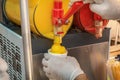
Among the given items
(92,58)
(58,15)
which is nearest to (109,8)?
(58,15)

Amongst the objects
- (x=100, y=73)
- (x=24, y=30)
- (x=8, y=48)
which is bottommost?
(x=100, y=73)

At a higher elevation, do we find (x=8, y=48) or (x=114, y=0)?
(x=114, y=0)

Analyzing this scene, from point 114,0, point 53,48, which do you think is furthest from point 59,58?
point 114,0

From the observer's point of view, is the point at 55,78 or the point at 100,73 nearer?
the point at 55,78

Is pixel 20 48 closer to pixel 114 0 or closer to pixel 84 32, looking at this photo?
pixel 84 32

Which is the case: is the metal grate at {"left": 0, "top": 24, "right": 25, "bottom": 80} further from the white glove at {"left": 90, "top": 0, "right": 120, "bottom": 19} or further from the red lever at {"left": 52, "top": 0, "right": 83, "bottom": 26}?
the white glove at {"left": 90, "top": 0, "right": 120, "bottom": 19}

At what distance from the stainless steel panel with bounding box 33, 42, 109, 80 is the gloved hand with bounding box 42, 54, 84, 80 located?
83mm

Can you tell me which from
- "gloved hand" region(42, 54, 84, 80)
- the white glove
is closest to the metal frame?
"gloved hand" region(42, 54, 84, 80)

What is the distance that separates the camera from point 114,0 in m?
0.53

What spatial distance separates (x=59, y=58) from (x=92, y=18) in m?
0.23

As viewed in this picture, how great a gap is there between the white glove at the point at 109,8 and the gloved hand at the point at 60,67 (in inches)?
8.4

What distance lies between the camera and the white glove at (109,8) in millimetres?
528

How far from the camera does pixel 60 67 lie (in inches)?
28.2

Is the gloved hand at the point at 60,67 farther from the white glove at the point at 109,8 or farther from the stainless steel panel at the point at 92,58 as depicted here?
the white glove at the point at 109,8
